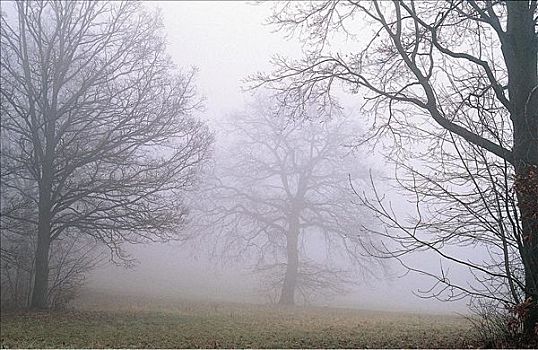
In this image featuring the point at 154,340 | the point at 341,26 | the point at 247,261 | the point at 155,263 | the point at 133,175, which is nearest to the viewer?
the point at 154,340

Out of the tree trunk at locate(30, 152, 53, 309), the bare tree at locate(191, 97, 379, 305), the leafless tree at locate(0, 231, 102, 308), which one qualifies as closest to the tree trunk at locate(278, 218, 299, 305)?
the bare tree at locate(191, 97, 379, 305)

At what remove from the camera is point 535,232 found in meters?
6.82

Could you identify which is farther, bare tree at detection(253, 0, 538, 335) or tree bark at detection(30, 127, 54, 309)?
tree bark at detection(30, 127, 54, 309)

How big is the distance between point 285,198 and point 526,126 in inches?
593

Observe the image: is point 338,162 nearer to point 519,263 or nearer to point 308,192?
point 308,192

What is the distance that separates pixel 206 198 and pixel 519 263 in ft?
49.9

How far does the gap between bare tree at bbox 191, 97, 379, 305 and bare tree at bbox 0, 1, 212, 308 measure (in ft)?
22.3

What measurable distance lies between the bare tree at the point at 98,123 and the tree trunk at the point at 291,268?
7.79 meters

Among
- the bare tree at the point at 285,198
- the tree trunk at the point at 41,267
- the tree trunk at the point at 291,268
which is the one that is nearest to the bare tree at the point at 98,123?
the tree trunk at the point at 41,267

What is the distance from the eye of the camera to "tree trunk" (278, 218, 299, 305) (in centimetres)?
2075

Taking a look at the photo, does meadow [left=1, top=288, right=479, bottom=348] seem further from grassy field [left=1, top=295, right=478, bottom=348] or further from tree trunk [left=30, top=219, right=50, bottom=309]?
tree trunk [left=30, top=219, right=50, bottom=309]

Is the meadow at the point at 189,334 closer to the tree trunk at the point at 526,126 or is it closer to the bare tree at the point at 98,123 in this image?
the tree trunk at the point at 526,126

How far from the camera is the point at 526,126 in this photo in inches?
289

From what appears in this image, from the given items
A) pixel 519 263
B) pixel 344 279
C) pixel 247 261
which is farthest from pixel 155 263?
pixel 519 263
